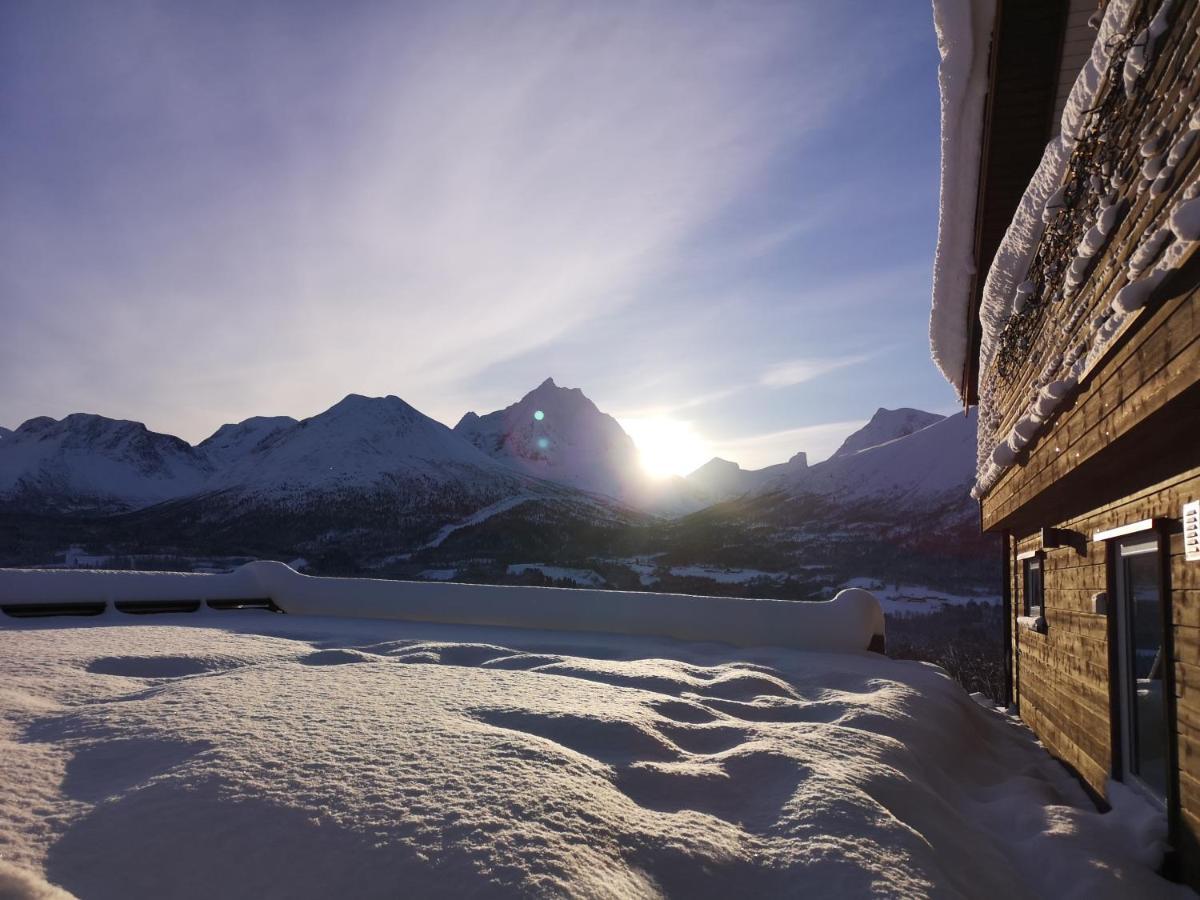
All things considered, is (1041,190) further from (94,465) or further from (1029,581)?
(94,465)

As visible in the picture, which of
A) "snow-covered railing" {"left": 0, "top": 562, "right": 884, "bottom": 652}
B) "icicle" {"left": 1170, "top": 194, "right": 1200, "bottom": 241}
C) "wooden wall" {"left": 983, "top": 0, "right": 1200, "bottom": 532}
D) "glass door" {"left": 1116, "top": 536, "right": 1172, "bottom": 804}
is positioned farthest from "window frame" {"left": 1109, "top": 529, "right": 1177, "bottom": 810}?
"snow-covered railing" {"left": 0, "top": 562, "right": 884, "bottom": 652}

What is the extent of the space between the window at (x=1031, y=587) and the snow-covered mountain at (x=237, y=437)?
155241 millimetres

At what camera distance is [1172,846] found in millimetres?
3475

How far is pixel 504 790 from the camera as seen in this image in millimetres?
2699

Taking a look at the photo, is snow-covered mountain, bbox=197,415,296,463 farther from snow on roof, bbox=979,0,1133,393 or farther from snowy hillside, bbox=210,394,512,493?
snow on roof, bbox=979,0,1133,393

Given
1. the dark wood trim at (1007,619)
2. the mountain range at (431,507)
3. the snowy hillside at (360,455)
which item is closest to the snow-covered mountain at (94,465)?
the mountain range at (431,507)

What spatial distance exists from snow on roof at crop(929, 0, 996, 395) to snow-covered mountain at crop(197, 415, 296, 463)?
155m

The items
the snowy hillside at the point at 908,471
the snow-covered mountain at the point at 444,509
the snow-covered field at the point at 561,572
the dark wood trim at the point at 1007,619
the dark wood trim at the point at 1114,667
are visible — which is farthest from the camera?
the snowy hillside at the point at 908,471

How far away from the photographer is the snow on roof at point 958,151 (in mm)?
5348

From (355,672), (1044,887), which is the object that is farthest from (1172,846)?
(355,672)

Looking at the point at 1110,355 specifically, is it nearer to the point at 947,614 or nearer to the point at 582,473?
the point at 947,614

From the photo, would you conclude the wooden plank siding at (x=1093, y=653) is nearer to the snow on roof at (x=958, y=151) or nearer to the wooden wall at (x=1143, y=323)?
the wooden wall at (x=1143, y=323)

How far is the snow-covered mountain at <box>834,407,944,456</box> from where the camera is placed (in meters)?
116

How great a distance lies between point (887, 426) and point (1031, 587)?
120 m
